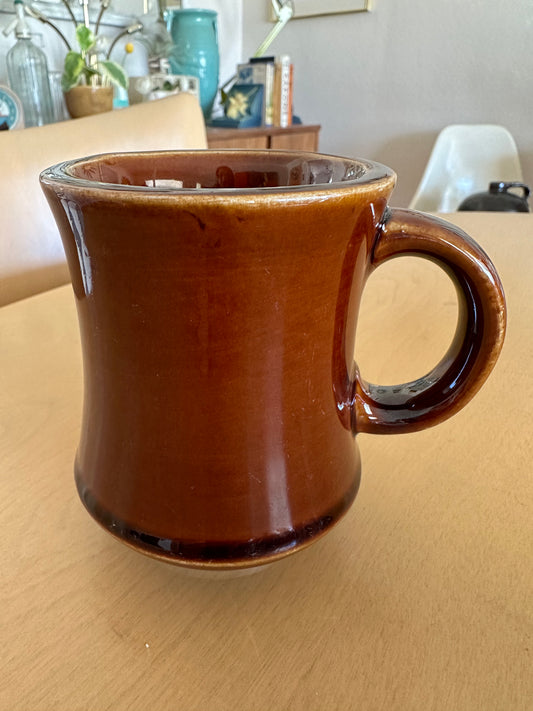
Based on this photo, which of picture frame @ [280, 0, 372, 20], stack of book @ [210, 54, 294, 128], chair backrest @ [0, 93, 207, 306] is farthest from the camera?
picture frame @ [280, 0, 372, 20]

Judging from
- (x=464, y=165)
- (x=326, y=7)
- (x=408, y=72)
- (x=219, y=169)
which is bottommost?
(x=464, y=165)

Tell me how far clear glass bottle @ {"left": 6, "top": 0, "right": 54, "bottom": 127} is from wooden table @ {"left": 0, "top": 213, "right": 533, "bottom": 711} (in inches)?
56.3

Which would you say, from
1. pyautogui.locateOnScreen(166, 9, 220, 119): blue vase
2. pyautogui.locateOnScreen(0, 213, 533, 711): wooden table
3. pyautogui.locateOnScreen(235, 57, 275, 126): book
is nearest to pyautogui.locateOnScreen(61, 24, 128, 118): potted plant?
pyautogui.locateOnScreen(166, 9, 220, 119): blue vase

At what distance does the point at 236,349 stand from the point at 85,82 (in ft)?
5.23

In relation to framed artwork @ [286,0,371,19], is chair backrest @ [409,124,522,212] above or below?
below

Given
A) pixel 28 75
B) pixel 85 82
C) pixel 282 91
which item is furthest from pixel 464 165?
pixel 28 75

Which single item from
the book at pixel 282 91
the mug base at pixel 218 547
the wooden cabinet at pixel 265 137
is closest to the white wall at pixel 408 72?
the wooden cabinet at pixel 265 137

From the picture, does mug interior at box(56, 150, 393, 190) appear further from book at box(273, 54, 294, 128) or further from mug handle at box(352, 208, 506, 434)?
book at box(273, 54, 294, 128)

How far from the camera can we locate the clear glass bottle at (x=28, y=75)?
1.48 meters

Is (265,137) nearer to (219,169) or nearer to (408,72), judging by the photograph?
(408,72)

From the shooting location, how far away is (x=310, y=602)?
27 centimetres

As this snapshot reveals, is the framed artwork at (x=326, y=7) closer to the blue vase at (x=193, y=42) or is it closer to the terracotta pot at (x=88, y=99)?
the blue vase at (x=193, y=42)

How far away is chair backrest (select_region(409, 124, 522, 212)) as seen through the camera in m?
2.10

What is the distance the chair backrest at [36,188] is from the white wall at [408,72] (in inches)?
66.7
